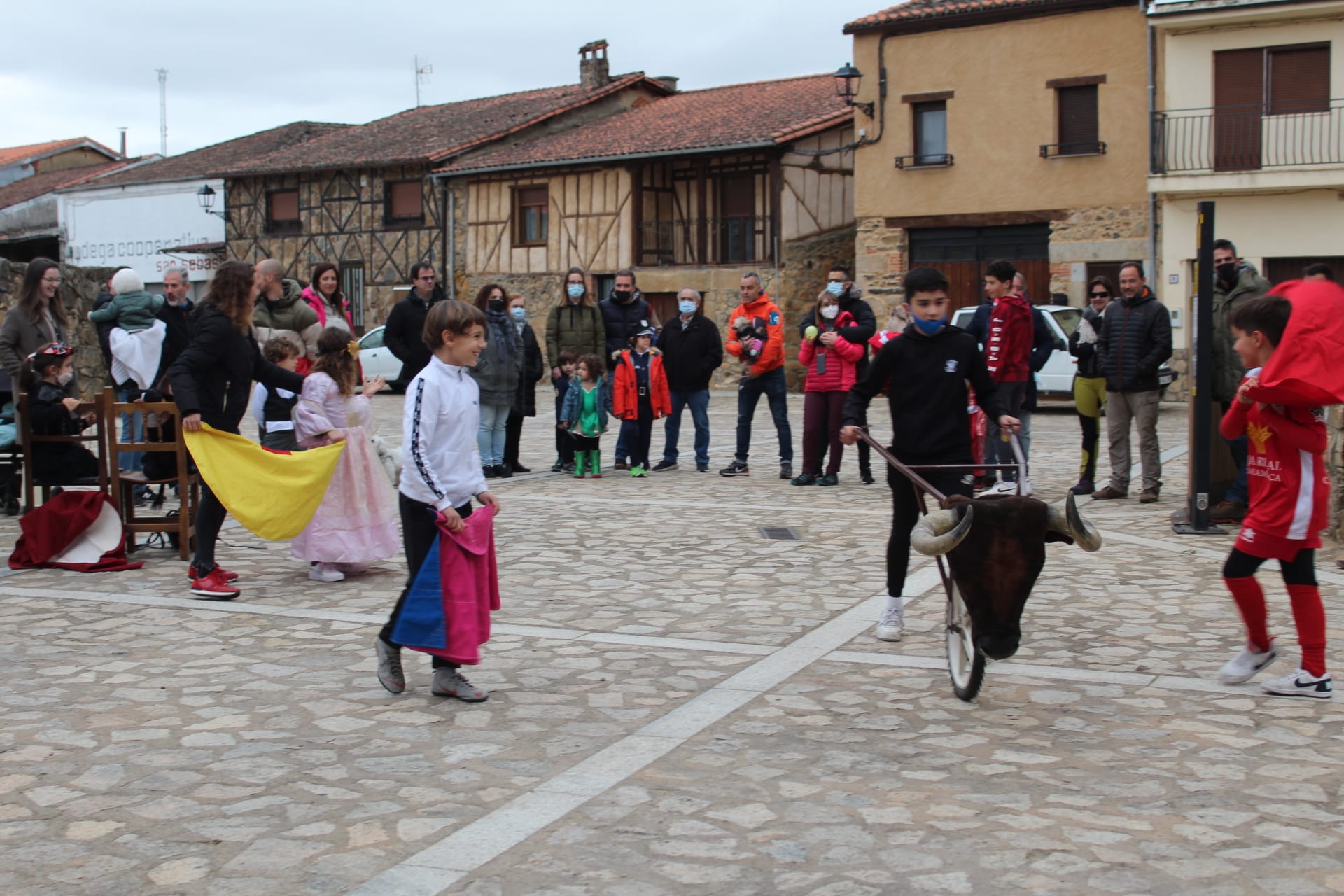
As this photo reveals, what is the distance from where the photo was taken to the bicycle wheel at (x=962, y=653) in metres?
4.91

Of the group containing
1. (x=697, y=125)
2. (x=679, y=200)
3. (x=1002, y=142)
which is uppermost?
(x=697, y=125)

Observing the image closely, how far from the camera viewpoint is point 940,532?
4691 mm

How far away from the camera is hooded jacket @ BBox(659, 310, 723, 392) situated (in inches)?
516

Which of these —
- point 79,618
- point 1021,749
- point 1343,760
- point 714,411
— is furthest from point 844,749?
point 714,411

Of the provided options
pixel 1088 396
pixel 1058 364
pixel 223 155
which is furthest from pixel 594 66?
pixel 1088 396

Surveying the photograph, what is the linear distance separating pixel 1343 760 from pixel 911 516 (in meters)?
2.06

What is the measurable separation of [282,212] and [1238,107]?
25108 mm

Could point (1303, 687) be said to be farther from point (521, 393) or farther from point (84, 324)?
point (84, 324)

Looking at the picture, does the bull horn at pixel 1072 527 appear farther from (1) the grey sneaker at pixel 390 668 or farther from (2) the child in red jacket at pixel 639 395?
(2) the child in red jacket at pixel 639 395

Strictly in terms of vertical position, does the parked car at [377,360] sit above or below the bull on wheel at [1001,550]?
above

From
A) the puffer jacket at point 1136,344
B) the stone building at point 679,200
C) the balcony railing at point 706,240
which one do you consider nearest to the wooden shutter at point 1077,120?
the stone building at point 679,200

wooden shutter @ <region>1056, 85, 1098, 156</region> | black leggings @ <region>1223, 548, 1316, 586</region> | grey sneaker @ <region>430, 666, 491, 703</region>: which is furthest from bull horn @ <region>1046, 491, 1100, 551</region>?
wooden shutter @ <region>1056, 85, 1098, 156</region>

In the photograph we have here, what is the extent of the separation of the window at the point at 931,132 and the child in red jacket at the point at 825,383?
53.8 ft

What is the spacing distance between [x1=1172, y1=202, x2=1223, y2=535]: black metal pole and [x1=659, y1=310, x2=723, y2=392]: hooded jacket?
5.00 m
